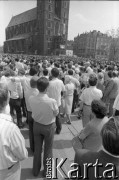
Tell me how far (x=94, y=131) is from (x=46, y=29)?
238 ft

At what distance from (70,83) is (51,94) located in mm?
1286

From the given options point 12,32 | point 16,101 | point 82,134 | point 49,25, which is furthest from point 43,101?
point 12,32

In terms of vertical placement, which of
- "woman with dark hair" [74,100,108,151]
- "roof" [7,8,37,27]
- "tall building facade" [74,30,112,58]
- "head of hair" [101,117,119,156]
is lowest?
"woman with dark hair" [74,100,108,151]

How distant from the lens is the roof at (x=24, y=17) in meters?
81.8

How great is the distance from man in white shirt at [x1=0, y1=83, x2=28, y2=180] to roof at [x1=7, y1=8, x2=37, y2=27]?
83179mm

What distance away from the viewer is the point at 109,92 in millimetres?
5930

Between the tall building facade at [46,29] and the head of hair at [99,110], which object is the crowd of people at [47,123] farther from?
the tall building facade at [46,29]

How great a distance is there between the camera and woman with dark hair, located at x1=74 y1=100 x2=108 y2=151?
2.64m

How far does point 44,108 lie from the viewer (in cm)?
329

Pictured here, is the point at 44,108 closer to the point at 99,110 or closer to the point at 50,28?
the point at 99,110

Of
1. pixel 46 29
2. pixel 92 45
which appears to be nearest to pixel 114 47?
pixel 46 29

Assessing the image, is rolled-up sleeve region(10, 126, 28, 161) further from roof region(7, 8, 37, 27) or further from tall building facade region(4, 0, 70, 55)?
roof region(7, 8, 37, 27)

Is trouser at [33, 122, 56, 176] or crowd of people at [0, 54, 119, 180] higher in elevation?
crowd of people at [0, 54, 119, 180]

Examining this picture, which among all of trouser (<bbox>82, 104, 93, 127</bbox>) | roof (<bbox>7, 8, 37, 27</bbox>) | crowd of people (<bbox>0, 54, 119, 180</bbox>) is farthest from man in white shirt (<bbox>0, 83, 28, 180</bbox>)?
roof (<bbox>7, 8, 37, 27</bbox>)
